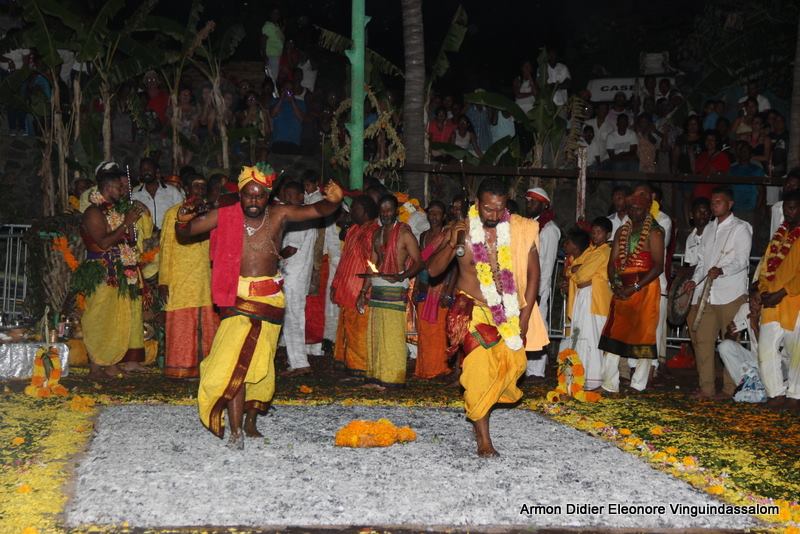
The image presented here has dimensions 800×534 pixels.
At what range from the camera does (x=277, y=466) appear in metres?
6.82

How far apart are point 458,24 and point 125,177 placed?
661cm

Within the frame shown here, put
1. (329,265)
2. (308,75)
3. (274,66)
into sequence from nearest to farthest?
(329,265)
(274,66)
(308,75)

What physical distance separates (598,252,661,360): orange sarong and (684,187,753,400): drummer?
60 centimetres

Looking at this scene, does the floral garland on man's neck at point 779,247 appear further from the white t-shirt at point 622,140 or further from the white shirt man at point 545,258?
the white t-shirt at point 622,140

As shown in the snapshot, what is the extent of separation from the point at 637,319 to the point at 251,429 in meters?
4.69

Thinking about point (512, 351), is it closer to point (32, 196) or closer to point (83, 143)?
point (83, 143)

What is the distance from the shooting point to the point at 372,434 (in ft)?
24.7

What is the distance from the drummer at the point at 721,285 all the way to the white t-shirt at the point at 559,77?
7.40 m

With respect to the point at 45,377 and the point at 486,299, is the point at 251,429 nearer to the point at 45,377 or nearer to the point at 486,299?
the point at 486,299

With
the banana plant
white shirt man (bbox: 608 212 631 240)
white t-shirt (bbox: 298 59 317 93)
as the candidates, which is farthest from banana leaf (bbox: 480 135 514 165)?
white t-shirt (bbox: 298 59 317 93)

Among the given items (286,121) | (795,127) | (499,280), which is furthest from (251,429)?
(286,121)

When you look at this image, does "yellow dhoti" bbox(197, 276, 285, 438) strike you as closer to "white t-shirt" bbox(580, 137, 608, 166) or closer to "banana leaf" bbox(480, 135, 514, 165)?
"banana leaf" bbox(480, 135, 514, 165)

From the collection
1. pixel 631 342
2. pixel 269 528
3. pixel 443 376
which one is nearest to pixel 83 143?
pixel 443 376

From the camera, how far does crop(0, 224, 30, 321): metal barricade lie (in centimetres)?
1255
